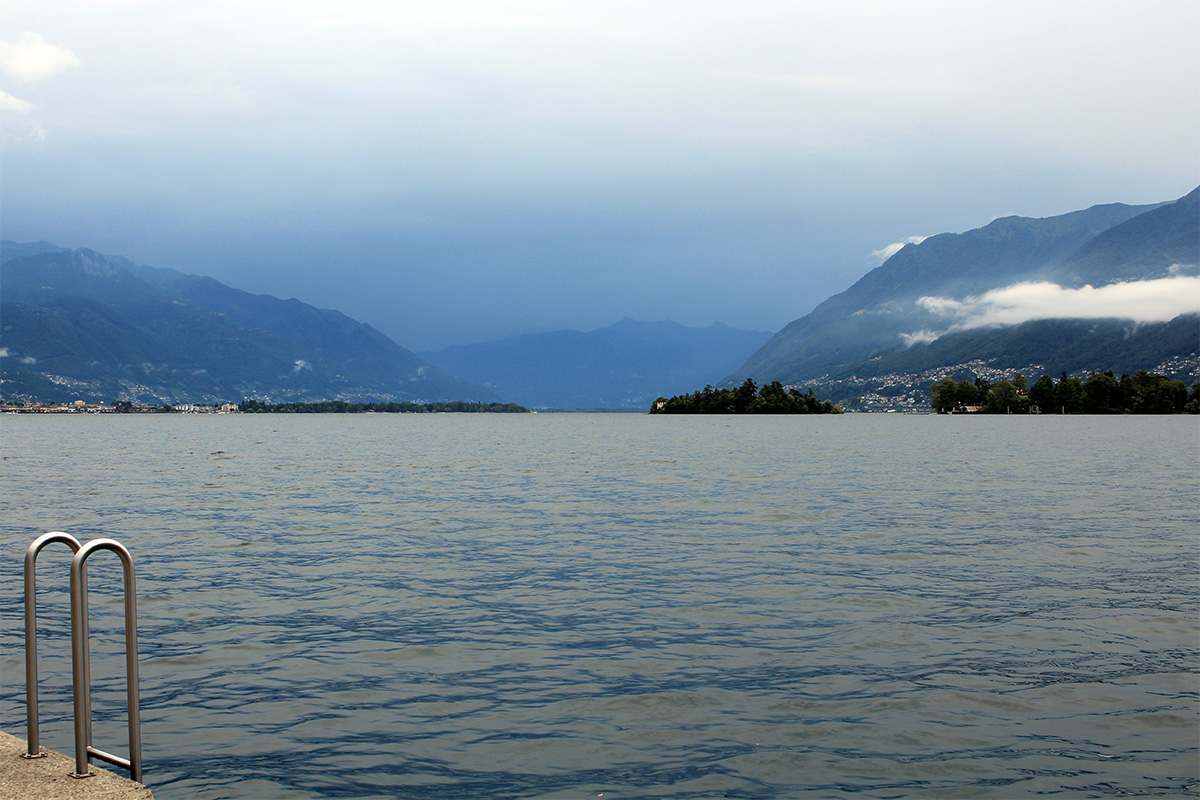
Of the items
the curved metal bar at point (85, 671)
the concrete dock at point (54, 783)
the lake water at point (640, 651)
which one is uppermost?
the curved metal bar at point (85, 671)

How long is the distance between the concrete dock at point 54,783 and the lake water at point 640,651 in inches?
64.0

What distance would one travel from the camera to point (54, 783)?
812 centimetres

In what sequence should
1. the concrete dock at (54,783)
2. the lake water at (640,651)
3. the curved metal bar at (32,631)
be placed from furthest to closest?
1. the lake water at (640,651)
2. the curved metal bar at (32,631)
3. the concrete dock at (54,783)

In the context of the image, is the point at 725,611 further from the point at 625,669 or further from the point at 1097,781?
the point at 1097,781

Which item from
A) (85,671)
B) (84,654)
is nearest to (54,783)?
(85,671)

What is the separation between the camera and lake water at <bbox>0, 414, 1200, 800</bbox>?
411 inches

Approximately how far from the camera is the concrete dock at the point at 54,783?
7855mm

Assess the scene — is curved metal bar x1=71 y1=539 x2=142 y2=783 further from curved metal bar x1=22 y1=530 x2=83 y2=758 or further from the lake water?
the lake water

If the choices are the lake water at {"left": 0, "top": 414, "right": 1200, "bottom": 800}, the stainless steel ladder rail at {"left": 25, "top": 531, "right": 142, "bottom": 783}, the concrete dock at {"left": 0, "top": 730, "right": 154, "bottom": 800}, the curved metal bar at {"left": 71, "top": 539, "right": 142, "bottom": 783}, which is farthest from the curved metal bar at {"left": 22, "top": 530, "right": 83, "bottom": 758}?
the lake water at {"left": 0, "top": 414, "right": 1200, "bottom": 800}

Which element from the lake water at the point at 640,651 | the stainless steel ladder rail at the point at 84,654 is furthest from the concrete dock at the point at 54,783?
the lake water at the point at 640,651

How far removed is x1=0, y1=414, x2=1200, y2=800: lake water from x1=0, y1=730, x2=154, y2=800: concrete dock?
163 centimetres

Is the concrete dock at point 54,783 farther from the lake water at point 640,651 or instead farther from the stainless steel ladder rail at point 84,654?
the lake water at point 640,651

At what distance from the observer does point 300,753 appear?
10781 mm

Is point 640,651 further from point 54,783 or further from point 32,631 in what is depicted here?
point 32,631
